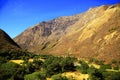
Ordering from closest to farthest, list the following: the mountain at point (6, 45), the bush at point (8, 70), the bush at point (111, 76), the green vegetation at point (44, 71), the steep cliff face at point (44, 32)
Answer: the bush at point (111, 76), the bush at point (8, 70), the green vegetation at point (44, 71), the mountain at point (6, 45), the steep cliff face at point (44, 32)

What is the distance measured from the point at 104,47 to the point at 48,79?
4324cm

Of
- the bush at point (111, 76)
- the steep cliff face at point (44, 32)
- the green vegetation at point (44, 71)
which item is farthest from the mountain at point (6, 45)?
the steep cliff face at point (44, 32)

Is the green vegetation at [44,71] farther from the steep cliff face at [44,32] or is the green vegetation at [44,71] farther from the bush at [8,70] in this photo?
the steep cliff face at [44,32]

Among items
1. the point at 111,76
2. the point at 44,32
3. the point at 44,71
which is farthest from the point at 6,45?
the point at 44,32

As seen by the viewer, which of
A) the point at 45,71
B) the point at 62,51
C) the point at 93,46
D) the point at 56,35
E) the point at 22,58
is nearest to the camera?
the point at 45,71

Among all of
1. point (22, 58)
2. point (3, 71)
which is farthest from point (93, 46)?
point (3, 71)

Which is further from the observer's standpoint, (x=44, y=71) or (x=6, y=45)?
(x=6, y=45)

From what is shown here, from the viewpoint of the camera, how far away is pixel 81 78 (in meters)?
47.8

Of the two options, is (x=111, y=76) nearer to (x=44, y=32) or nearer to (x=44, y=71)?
(x=44, y=71)

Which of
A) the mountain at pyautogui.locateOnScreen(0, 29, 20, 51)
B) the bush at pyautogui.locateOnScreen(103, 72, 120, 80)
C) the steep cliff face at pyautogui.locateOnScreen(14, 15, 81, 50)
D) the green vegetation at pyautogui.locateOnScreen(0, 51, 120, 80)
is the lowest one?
the bush at pyautogui.locateOnScreen(103, 72, 120, 80)

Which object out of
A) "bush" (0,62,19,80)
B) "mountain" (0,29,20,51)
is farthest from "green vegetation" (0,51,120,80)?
"mountain" (0,29,20,51)

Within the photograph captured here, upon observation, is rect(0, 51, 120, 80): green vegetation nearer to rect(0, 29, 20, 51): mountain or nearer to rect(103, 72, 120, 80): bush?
rect(103, 72, 120, 80): bush

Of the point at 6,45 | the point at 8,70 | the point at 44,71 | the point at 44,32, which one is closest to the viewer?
the point at 8,70

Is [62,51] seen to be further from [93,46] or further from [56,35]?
[56,35]
